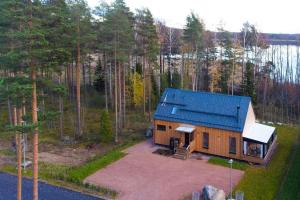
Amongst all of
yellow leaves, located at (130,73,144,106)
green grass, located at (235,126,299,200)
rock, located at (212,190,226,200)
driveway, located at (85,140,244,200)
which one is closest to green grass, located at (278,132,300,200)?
green grass, located at (235,126,299,200)

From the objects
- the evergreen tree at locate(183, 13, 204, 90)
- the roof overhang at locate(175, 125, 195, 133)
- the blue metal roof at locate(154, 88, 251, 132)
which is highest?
the evergreen tree at locate(183, 13, 204, 90)

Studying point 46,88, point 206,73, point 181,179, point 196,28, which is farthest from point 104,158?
point 206,73

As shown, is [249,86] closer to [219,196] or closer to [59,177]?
[219,196]

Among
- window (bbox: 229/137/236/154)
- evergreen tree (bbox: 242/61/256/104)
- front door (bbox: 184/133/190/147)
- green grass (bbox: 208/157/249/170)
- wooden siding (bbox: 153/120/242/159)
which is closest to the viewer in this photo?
green grass (bbox: 208/157/249/170)

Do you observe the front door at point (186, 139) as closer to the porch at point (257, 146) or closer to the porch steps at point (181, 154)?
the porch steps at point (181, 154)

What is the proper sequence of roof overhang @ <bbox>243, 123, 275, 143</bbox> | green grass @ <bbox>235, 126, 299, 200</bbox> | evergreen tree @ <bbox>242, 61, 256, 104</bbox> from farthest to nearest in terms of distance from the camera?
1. evergreen tree @ <bbox>242, 61, 256, 104</bbox>
2. roof overhang @ <bbox>243, 123, 275, 143</bbox>
3. green grass @ <bbox>235, 126, 299, 200</bbox>

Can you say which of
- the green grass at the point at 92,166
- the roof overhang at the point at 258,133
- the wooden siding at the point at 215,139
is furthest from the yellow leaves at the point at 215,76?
the green grass at the point at 92,166

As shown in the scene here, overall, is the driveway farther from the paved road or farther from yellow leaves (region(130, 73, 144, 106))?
yellow leaves (region(130, 73, 144, 106))
